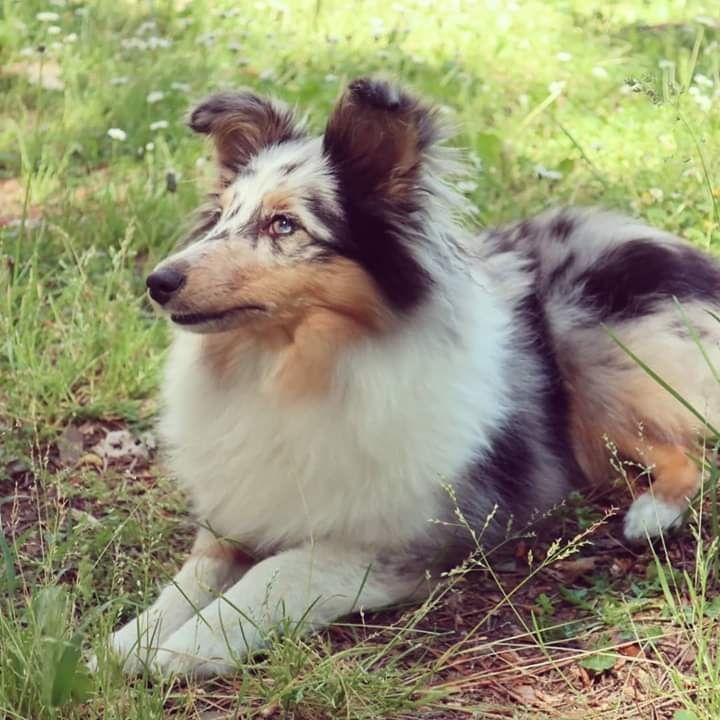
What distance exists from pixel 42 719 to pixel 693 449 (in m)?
2.15

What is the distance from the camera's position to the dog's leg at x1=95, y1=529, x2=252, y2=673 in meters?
2.77

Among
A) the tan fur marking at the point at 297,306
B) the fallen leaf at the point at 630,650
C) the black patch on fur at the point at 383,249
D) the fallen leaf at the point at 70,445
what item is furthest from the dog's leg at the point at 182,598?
the fallen leaf at the point at 630,650

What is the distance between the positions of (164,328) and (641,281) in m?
1.84

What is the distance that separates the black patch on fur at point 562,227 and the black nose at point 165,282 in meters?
1.50

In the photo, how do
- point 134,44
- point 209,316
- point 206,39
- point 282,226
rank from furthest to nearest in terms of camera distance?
point 206,39 → point 134,44 → point 282,226 → point 209,316

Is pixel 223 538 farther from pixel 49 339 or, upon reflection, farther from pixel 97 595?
pixel 49 339

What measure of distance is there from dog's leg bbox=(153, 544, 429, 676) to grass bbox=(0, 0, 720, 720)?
6 cm

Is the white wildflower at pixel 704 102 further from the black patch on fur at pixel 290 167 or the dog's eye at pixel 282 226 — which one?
the dog's eye at pixel 282 226

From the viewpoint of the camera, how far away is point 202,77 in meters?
6.52

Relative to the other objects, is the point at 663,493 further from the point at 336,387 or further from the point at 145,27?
the point at 145,27

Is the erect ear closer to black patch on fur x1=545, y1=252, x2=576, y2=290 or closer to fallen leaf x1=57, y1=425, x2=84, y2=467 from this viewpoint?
black patch on fur x1=545, y1=252, x2=576, y2=290

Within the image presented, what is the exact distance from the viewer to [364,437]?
3156mm

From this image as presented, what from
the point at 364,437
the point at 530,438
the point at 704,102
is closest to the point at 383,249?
the point at 364,437

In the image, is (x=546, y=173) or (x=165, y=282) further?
(x=546, y=173)
